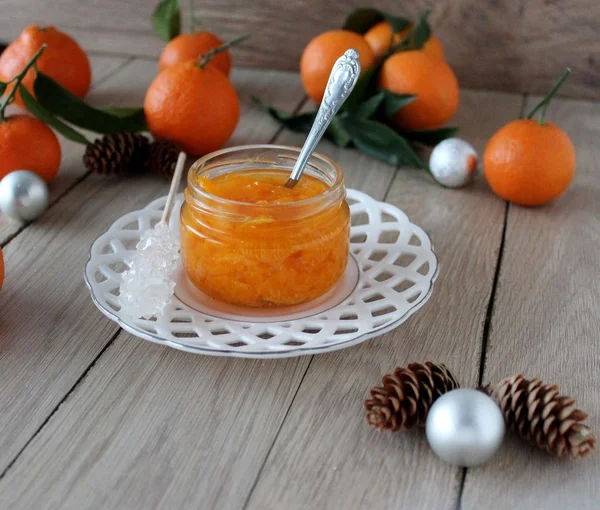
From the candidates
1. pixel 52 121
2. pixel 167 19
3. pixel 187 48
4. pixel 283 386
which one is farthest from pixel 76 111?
pixel 283 386

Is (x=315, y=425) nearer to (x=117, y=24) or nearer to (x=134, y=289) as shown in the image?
(x=134, y=289)

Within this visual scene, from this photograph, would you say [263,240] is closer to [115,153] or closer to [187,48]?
[115,153]

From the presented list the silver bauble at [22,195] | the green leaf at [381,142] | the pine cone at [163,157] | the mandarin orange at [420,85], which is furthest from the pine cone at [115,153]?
the mandarin orange at [420,85]

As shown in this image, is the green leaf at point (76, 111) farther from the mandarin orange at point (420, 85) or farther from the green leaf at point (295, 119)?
the mandarin orange at point (420, 85)

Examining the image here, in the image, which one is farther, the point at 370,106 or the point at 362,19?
the point at 362,19

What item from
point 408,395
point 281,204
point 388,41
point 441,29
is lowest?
point 441,29

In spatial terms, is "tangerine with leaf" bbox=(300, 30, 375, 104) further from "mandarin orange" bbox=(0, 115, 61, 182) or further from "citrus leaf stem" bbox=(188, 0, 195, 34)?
"mandarin orange" bbox=(0, 115, 61, 182)

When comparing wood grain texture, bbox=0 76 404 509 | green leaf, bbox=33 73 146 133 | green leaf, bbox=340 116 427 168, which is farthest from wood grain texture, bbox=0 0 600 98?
wood grain texture, bbox=0 76 404 509
